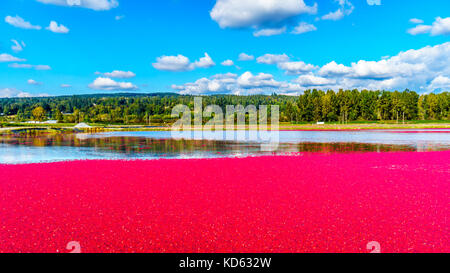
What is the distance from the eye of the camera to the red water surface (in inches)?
272

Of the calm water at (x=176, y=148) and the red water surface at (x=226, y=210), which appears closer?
the red water surface at (x=226, y=210)

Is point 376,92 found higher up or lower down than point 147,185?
higher up

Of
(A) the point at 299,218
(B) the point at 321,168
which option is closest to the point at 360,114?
(B) the point at 321,168

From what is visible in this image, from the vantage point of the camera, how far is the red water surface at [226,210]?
6910mm

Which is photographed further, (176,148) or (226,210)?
(176,148)

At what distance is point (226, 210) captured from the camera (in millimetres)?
9352

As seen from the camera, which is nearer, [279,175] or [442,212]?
[442,212]

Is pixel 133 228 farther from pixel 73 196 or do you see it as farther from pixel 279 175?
pixel 279 175

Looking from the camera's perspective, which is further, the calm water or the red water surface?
the calm water

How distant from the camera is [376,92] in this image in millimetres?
163000

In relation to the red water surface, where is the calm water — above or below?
above
